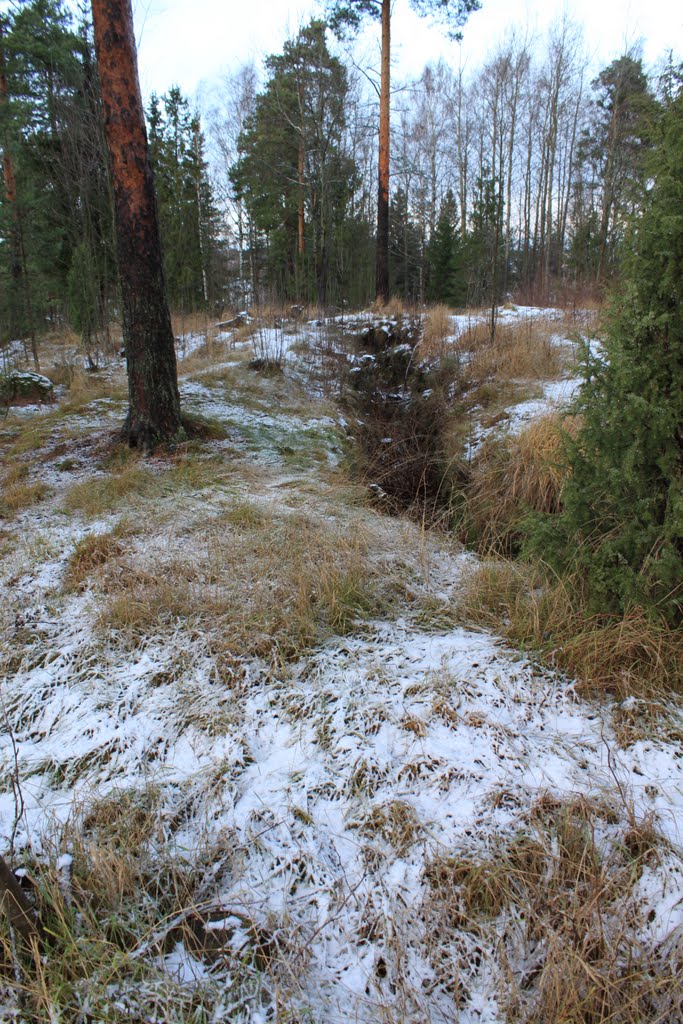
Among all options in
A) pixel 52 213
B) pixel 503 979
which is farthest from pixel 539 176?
pixel 503 979

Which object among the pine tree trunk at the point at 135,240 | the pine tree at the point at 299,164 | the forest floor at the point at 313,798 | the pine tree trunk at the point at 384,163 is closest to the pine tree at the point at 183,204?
the pine tree at the point at 299,164

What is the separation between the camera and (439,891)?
4.75 feet

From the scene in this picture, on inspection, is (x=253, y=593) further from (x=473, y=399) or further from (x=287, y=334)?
(x=287, y=334)

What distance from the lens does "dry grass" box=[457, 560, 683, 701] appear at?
205cm

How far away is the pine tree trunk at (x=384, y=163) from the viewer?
11164 mm

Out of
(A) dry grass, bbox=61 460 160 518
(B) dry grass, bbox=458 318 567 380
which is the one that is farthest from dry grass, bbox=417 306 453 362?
(A) dry grass, bbox=61 460 160 518

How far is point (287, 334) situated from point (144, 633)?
8.49 m

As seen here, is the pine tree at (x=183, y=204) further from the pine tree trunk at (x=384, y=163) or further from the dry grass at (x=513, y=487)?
the dry grass at (x=513, y=487)

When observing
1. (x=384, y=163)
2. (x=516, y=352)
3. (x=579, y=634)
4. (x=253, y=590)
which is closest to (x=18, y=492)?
Answer: (x=253, y=590)

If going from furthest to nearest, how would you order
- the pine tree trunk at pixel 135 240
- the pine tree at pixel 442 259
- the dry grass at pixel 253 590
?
the pine tree at pixel 442 259
the pine tree trunk at pixel 135 240
the dry grass at pixel 253 590

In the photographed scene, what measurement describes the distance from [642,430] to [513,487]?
2.02 metres

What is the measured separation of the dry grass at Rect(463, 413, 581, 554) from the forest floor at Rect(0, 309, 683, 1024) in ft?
2.26

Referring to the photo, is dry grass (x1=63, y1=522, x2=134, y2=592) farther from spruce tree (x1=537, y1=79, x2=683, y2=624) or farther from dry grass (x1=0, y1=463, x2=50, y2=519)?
spruce tree (x1=537, y1=79, x2=683, y2=624)

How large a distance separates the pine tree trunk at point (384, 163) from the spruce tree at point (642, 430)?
11.0 m
